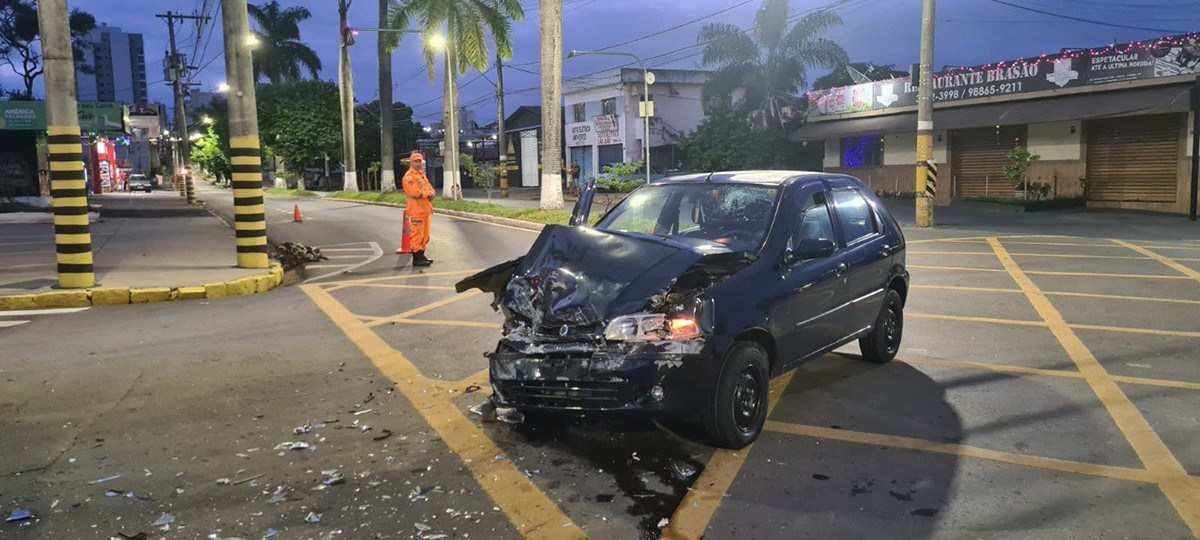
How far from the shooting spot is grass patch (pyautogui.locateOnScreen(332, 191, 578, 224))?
22594 mm

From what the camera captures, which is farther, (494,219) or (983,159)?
(983,159)

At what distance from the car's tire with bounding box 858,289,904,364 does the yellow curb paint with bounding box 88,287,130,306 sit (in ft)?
28.8

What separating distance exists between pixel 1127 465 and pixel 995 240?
13.7 meters

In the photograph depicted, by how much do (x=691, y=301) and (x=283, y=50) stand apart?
62.4 m

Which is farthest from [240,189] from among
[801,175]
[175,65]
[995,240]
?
[175,65]

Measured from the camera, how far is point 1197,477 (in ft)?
14.6

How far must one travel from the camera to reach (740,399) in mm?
4953

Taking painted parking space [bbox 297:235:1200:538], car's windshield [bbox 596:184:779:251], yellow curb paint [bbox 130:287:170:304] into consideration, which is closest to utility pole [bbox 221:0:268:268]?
yellow curb paint [bbox 130:287:170:304]

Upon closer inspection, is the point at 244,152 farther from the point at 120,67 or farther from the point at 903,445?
the point at 120,67

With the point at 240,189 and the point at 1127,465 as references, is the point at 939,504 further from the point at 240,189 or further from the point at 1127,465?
the point at 240,189

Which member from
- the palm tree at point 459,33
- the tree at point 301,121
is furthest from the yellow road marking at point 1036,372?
the tree at point 301,121

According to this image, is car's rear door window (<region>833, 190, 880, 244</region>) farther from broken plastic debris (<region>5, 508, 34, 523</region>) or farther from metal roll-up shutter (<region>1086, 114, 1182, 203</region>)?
metal roll-up shutter (<region>1086, 114, 1182, 203</region>)

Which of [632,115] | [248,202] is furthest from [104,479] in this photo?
[632,115]

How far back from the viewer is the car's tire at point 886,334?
265 inches
